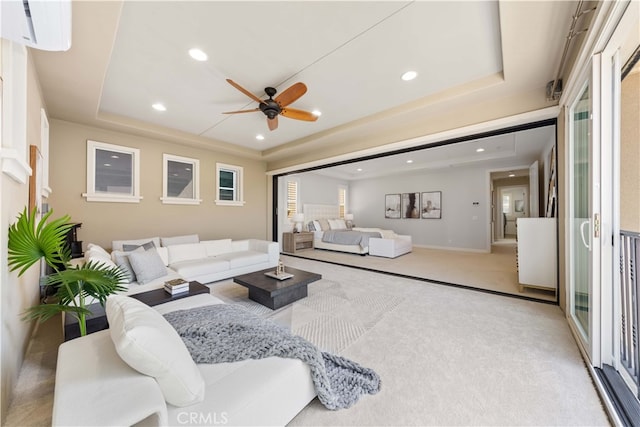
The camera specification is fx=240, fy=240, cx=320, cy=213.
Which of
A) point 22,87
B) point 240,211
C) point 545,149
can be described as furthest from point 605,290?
point 240,211

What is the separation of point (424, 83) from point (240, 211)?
4.55 m

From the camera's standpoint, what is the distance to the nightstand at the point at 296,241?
6.93m

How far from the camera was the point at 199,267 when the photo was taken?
3.58 meters

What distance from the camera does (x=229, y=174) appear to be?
564cm

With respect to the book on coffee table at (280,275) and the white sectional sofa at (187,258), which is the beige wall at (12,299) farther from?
the book on coffee table at (280,275)

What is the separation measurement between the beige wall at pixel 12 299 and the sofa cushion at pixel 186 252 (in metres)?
1.67

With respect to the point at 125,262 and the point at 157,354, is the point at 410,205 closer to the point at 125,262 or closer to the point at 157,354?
the point at 125,262

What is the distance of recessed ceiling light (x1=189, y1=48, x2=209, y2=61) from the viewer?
2.21 m

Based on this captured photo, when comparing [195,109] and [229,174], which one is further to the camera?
[229,174]

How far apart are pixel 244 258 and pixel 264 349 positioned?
2.98 meters

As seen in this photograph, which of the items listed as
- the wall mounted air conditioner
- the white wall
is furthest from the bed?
the wall mounted air conditioner

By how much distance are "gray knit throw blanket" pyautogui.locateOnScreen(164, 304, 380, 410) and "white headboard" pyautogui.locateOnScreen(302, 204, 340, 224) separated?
20.0ft

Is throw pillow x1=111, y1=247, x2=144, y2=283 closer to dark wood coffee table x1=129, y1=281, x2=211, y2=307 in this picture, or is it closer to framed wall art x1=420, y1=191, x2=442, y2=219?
dark wood coffee table x1=129, y1=281, x2=211, y2=307

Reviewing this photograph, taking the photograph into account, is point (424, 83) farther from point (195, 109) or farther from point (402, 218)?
point (402, 218)
